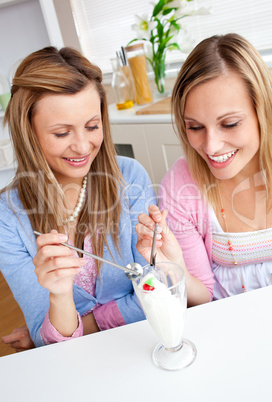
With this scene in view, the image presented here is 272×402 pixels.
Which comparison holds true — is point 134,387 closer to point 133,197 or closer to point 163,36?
point 133,197

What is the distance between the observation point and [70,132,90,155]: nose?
3.58 ft

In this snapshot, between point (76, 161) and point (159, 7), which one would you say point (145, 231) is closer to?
point (76, 161)

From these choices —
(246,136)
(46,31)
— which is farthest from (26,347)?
(46,31)

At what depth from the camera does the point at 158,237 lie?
887mm

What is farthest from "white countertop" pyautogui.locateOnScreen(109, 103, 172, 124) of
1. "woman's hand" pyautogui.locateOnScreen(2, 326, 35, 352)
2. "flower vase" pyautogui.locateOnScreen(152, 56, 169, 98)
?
"woman's hand" pyautogui.locateOnScreen(2, 326, 35, 352)

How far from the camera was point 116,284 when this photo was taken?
1.23m

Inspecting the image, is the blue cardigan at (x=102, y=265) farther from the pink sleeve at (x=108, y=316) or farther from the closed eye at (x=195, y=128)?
the closed eye at (x=195, y=128)

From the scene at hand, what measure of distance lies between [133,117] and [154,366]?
1.73 meters

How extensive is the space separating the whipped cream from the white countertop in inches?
58.1

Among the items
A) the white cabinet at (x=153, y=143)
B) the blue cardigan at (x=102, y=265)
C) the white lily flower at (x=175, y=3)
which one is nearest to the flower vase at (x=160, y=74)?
the white lily flower at (x=175, y=3)

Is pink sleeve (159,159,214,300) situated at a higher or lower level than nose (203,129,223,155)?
lower

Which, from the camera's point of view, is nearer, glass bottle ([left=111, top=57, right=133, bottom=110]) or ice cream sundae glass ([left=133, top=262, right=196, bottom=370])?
ice cream sundae glass ([left=133, top=262, right=196, bottom=370])

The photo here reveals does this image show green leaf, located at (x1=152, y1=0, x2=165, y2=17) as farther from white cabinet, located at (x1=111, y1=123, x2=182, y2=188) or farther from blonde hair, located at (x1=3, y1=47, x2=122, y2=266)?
blonde hair, located at (x1=3, y1=47, x2=122, y2=266)

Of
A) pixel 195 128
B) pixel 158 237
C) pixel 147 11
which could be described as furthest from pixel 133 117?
pixel 158 237
